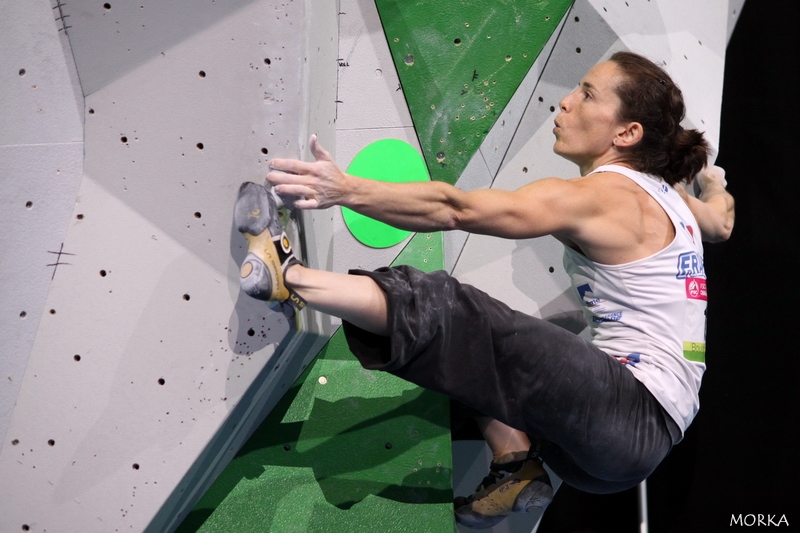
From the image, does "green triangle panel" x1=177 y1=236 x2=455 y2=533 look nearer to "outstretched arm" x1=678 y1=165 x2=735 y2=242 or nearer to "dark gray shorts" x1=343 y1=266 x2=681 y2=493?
"dark gray shorts" x1=343 y1=266 x2=681 y2=493

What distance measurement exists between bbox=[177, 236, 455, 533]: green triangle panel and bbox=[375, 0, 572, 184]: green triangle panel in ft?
2.53

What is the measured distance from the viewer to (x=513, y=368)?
5.32 ft

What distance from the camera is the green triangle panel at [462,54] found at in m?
2.30

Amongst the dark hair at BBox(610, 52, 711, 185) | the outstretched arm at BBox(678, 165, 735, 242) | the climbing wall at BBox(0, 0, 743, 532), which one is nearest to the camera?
the climbing wall at BBox(0, 0, 743, 532)

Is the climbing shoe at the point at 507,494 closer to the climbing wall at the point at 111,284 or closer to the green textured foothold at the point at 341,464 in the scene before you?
the green textured foothold at the point at 341,464

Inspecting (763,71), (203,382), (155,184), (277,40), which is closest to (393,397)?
(203,382)

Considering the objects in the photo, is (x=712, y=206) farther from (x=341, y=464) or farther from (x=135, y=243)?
(x=135, y=243)

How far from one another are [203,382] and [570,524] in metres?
1.52

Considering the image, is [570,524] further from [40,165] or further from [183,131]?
[40,165]

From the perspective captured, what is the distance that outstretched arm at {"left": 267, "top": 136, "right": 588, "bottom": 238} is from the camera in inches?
58.4

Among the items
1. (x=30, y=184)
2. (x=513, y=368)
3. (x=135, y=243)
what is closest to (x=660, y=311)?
(x=513, y=368)

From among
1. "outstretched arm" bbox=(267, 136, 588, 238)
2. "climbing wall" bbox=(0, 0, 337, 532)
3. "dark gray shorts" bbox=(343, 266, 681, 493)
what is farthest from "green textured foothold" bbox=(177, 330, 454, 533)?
"outstretched arm" bbox=(267, 136, 588, 238)

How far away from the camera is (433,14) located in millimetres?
2342

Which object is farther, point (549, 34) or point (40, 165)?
point (549, 34)
